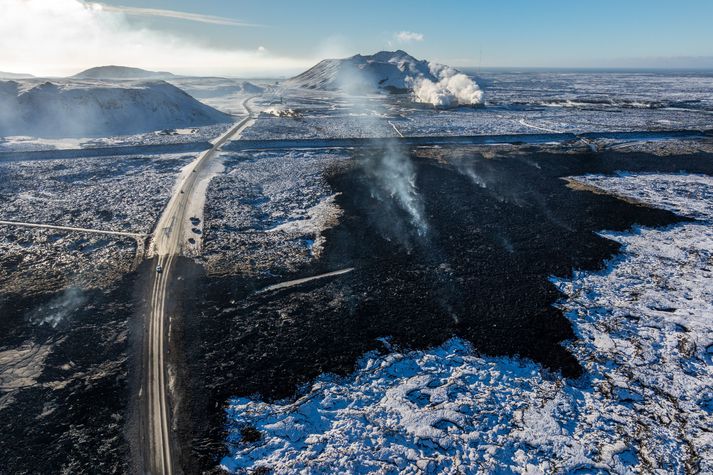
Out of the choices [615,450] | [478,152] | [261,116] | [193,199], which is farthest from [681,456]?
[261,116]

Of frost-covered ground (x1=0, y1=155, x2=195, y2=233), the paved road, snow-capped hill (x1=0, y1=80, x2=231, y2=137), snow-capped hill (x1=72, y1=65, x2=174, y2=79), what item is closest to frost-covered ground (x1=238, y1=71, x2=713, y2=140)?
snow-capped hill (x1=0, y1=80, x2=231, y2=137)

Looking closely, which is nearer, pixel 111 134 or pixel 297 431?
pixel 297 431

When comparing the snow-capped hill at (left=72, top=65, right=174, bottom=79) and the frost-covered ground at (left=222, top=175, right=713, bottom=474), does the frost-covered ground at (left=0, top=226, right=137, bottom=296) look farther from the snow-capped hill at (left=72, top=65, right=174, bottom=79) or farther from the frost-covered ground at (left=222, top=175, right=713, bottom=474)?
the snow-capped hill at (left=72, top=65, right=174, bottom=79)

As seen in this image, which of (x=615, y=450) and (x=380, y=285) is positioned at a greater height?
(x=380, y=285)

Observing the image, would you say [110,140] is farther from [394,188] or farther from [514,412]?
[514,412]

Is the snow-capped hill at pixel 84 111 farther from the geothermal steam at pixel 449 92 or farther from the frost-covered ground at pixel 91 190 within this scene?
the geothermal steam at pixel 449 92

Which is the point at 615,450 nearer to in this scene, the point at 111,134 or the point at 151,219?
the point at 151,219
